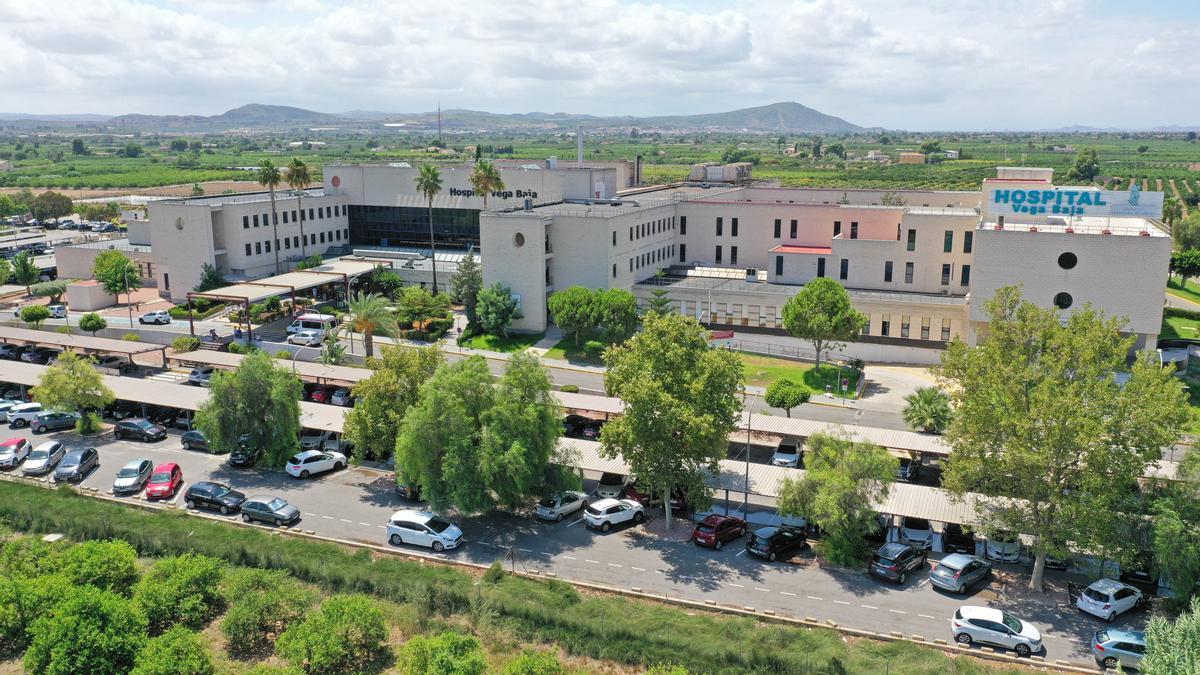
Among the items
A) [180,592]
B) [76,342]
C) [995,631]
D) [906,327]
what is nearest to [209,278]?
[76,342]

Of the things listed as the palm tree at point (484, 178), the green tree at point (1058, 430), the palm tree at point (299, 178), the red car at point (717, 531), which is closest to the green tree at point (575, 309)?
the palm tree at point (484, 178)

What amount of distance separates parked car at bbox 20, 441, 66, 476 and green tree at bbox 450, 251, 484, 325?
32.1m

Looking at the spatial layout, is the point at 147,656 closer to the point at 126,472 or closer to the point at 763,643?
the point at 126,472

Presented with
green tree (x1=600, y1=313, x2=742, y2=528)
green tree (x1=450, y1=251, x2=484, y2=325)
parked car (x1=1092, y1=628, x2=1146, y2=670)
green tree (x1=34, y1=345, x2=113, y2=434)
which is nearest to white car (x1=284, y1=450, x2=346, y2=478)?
green tree (x1=34, y1=345, x2=113, y2=434)

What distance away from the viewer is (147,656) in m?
29.9

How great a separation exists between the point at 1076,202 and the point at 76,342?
76.0 meters

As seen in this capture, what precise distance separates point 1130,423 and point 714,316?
143 feet

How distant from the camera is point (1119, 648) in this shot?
96.5 feet

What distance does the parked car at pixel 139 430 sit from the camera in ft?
171

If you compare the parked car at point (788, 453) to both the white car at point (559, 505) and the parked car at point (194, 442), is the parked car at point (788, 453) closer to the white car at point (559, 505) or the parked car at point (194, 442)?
the white car at point (559, 505)

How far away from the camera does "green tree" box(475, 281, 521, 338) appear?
7144cm

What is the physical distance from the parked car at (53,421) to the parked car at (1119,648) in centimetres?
5519

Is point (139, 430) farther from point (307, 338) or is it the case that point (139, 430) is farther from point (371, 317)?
point (307, 338)

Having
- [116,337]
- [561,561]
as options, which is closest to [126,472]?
[561,561]
